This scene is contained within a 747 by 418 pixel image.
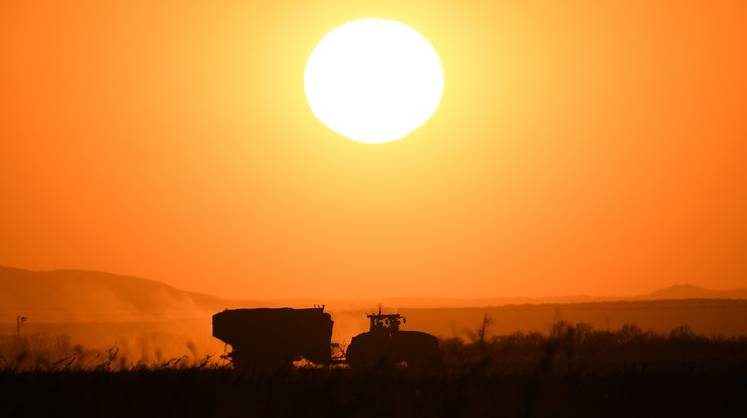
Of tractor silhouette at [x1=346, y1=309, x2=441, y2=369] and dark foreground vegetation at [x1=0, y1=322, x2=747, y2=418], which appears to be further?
tractor silhouette at [x1=346, y1=309, x2=441, y2=369]

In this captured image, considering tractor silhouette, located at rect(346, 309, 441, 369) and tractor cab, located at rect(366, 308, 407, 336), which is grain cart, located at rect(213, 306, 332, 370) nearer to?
tractor silhouette, located at rect(346, 309, 441, 369)

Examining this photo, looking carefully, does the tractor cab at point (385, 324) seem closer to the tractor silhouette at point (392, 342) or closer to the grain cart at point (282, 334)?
the tractor silhouette at point (392, 342)

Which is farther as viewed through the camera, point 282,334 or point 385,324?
point 385,324

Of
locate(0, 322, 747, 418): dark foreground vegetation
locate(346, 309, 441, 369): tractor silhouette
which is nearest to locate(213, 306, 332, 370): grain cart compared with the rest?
locate(346, 309, 441, 369): tractor silhouette

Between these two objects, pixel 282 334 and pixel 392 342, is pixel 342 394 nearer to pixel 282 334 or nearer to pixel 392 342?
pixel 392 342

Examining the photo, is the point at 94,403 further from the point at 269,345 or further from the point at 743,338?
the point at 743,338

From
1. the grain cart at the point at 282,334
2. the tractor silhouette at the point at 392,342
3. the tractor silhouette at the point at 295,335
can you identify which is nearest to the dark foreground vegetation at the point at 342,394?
the tractor silhouette at the point at 392,342

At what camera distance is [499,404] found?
37.7 ft

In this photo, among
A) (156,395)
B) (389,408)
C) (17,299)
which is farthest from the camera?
(17,299)

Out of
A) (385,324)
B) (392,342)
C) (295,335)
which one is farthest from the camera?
(385,324)

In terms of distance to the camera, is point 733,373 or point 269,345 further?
point 269,345

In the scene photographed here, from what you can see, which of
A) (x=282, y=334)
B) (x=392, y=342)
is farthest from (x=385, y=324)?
(x=282, y=334)

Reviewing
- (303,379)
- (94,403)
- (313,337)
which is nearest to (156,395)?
(94,403)

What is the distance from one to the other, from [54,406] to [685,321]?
93.7 metres
